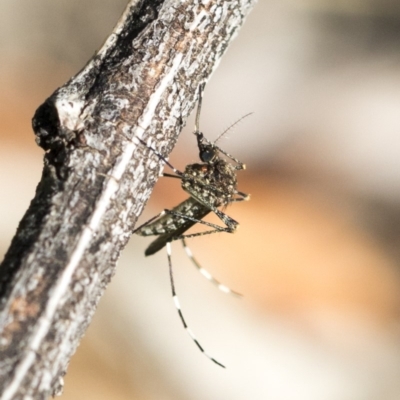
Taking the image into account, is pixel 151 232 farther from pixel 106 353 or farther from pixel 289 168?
pixel 289 168

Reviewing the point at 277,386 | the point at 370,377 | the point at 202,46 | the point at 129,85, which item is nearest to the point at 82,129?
the point at 129,85

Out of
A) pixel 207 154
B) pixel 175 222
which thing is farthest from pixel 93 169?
pixel 175 222

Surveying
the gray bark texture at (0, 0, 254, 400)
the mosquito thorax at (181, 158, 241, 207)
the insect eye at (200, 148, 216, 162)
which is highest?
the insect eye at (200, 148, 216, 162)

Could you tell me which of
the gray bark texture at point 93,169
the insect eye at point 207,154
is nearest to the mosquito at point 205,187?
the insect eye at point 207,154

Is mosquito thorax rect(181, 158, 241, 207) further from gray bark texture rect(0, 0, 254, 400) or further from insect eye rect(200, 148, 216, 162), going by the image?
gray bark texture rect(0, 0, 254, 400)

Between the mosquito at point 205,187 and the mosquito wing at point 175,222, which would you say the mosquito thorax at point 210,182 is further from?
the mosquito wing at point 175,222

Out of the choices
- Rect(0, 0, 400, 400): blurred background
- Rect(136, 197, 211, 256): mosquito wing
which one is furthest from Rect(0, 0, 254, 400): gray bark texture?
Rect(0, 0, 400, 400): blurred background

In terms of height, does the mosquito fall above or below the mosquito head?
below
